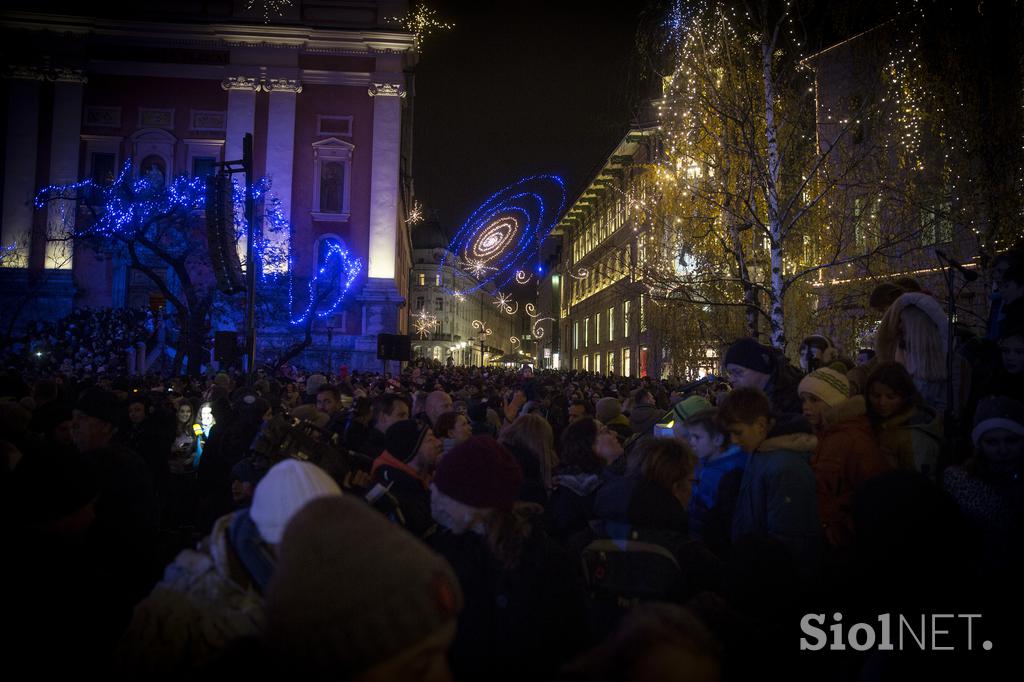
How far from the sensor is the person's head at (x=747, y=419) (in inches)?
169

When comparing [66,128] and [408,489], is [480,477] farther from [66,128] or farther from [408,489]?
[66,128]

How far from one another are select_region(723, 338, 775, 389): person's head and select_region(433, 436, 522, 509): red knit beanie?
2.93 meters

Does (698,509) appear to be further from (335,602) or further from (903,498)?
(335,602)

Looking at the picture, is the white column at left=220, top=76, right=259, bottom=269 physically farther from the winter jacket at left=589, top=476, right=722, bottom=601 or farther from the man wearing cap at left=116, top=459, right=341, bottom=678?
the man wearing cap at left=116, top=459, right=341, bottom=678

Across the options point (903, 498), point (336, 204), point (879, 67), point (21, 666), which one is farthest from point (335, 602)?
point (336, 204)

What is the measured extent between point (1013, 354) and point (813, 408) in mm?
1657

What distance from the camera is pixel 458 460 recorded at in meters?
3.50

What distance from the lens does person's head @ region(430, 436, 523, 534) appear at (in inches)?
133

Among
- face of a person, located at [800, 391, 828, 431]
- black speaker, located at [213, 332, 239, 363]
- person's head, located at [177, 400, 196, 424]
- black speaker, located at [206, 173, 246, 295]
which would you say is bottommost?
person's head, located at [177, 400, 196, 424]

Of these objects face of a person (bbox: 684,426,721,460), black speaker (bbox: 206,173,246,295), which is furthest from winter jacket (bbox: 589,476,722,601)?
black speaker (bbox: 206,173,246,295)

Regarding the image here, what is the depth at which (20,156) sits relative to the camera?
39812 millimetres

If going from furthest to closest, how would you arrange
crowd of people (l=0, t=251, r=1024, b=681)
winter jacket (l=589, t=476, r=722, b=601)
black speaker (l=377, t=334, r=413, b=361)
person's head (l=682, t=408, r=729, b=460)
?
black speaker (l=377, t=334, r=413, b=361)
person's head (l=682, t=408, r=729, b=460)
winter jacket (l=589, t=476, r=722, b=601)
crowd of people (l=0, t=251, r=1024, b=681)

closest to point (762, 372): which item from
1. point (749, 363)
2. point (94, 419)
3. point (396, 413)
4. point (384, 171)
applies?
point (749, 363)

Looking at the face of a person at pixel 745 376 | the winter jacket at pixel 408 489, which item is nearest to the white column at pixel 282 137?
the winter jacket at pixel 408 489
